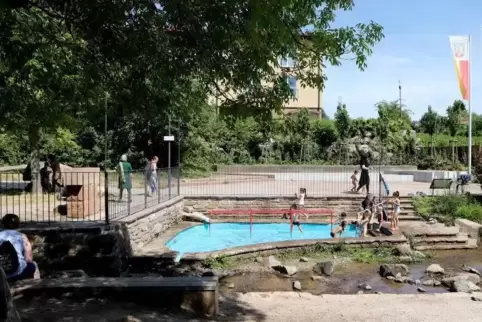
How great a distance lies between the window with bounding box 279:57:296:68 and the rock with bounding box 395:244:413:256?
9.16 meters

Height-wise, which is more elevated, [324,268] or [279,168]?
[279,168]

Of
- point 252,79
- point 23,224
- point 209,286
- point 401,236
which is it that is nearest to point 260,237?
point 401,236

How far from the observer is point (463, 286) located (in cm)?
1102

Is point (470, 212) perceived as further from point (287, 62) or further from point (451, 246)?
point (287, 62)

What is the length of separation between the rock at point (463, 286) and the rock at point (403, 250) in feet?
11.3

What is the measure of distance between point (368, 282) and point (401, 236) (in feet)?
14.3

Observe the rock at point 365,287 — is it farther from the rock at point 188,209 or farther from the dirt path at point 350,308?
the rock at point 188,209

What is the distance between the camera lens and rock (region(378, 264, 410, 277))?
1265 centimetres

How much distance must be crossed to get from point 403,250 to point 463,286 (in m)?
3.92

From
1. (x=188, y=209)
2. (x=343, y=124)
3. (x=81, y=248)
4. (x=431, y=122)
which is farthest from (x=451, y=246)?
(x=431, y=122)

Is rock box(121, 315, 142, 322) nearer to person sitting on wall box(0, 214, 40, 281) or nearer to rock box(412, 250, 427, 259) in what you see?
person sitting on wall box(0, 214, 40, 281)

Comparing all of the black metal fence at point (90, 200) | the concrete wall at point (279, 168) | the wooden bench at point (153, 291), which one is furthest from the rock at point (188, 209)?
the wooden bench at point (153, 291)

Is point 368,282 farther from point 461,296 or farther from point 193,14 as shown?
point 193,14

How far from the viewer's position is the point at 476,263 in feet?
47.3
